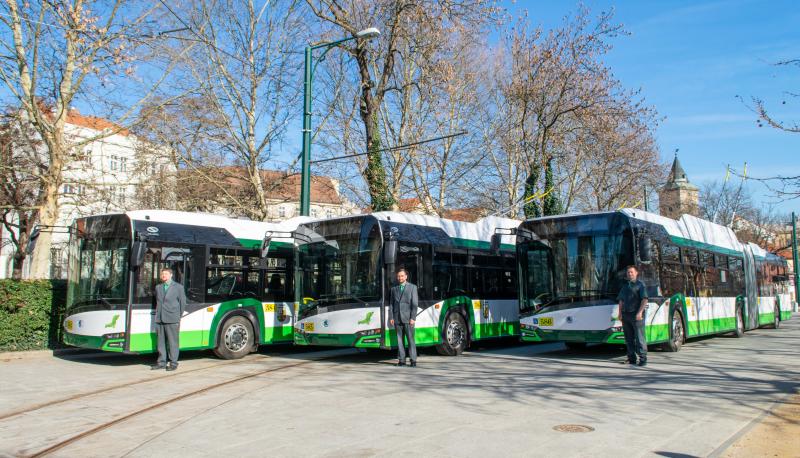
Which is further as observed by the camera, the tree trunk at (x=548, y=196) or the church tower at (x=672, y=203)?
the church tower at (x=672, y=203)

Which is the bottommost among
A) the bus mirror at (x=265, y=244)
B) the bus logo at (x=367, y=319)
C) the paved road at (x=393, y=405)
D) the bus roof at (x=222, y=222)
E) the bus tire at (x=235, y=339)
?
the paved road at (x=393, y=405)

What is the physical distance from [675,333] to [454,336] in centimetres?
498

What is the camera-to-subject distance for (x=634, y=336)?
12.5 m

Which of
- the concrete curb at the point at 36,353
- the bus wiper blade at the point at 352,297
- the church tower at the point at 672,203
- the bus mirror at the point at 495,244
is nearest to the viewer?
the bus wiper blade at the point at 352,297

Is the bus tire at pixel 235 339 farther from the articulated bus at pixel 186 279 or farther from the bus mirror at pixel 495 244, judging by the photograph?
the bus mirror at pixel 495 244

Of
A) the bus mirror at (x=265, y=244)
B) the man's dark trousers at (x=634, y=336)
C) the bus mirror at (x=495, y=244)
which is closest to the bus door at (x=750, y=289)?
the bus mirror at (x=495, y=244)

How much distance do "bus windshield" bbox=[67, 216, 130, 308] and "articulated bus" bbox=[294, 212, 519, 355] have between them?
11.7 feet

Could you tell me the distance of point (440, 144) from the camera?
27750 millimetres

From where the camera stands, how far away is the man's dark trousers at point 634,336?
487 inches

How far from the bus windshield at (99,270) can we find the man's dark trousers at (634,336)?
962 cm

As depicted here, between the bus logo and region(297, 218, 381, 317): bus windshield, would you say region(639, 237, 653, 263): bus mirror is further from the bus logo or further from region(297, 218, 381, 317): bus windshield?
the bus logo

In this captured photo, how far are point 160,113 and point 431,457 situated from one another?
673 inches

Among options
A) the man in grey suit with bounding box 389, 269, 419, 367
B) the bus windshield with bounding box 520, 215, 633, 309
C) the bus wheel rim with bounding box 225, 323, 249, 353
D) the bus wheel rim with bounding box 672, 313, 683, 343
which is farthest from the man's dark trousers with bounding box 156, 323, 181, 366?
the bus wheel rim with bounding box 672, 313, 683, 343

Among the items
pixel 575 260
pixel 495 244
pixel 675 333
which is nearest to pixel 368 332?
pixel 575 260
